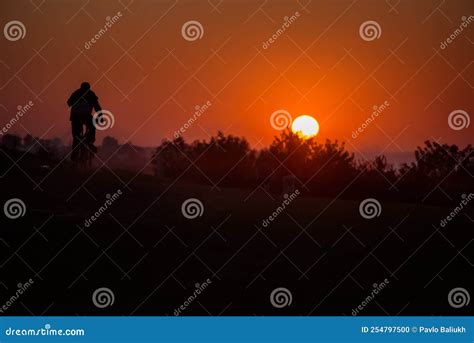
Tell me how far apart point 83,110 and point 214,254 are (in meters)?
4.42

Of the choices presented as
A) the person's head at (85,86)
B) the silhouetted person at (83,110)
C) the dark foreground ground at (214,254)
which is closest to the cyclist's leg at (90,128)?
the silhouetted person at (83,110)

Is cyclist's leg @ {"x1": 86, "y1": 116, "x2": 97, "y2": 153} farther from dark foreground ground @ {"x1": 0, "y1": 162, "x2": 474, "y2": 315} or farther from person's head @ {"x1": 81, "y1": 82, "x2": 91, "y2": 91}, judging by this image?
dark foreground ground @ {"x1": 0, "y1": 162, "x2": 474, "y2": 315}

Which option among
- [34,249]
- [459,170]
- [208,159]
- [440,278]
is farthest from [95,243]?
[459,170]

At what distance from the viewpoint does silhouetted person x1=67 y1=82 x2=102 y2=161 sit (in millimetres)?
12523

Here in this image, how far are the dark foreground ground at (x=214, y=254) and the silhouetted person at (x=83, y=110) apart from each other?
0.88 meters

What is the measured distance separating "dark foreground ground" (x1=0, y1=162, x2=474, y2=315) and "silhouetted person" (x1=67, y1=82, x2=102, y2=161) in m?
0.88

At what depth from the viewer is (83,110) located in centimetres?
1265

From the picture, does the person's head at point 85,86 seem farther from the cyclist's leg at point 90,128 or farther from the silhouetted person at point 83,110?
the cyclist's leg at point 90,128

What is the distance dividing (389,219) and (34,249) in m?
6.78

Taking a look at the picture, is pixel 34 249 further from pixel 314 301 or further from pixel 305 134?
pixel 305 134

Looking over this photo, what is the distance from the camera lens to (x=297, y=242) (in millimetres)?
11008

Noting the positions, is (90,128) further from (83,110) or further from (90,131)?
(83,110)

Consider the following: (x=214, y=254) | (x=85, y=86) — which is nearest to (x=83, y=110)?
(x=85, y=86)

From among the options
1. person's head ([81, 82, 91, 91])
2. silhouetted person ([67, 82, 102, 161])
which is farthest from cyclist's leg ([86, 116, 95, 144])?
person's head ([81, 82, 91, 91])
